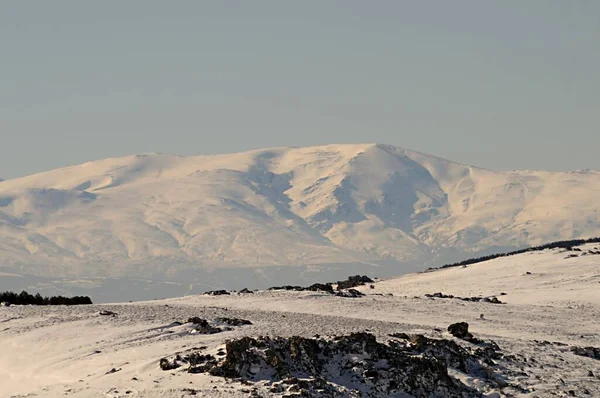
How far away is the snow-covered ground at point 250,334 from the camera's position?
3697cm

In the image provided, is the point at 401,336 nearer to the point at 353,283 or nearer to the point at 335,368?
the point at 335,368

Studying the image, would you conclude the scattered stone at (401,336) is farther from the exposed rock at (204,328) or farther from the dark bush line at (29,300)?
the dark bush line at (29,300)

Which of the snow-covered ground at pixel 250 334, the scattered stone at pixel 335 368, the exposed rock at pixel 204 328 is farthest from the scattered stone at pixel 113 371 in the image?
the exposed rock at pixel 204 328

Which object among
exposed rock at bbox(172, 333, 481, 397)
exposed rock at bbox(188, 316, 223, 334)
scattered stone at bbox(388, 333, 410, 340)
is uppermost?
exposed rock at bbox(188, 316, 223, 334)

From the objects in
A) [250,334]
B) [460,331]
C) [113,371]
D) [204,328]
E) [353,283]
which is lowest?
[113,371]

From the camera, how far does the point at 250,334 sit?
4228 cm

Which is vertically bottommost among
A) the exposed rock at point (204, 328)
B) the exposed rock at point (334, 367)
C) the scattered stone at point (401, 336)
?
the exposed rock at point (334, 367)

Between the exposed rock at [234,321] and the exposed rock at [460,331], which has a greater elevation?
the exposed rock at [234,321]

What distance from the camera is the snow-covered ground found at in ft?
121

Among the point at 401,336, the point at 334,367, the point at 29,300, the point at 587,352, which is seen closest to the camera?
the point at 334,367

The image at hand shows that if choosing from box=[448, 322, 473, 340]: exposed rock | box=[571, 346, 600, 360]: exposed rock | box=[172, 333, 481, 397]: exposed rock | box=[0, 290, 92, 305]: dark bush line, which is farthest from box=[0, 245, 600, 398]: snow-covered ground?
box=[0, 290, 92, 305]: dark bush line

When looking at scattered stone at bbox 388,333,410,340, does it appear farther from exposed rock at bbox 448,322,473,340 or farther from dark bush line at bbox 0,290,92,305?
dark bush line at bbox 0,290,92,305

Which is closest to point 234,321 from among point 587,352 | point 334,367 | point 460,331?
point 460,331

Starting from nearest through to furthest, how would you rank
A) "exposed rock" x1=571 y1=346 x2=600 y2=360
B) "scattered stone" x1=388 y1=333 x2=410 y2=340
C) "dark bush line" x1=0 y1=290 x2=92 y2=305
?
"scattered stone" x1=388 y1=333 x2=410 y2=340 → "exposed rock" x1=571 y1=346 x2=600 y2=360 → "dark bush line" x1=0 y1=290 x2=92 y2=305
